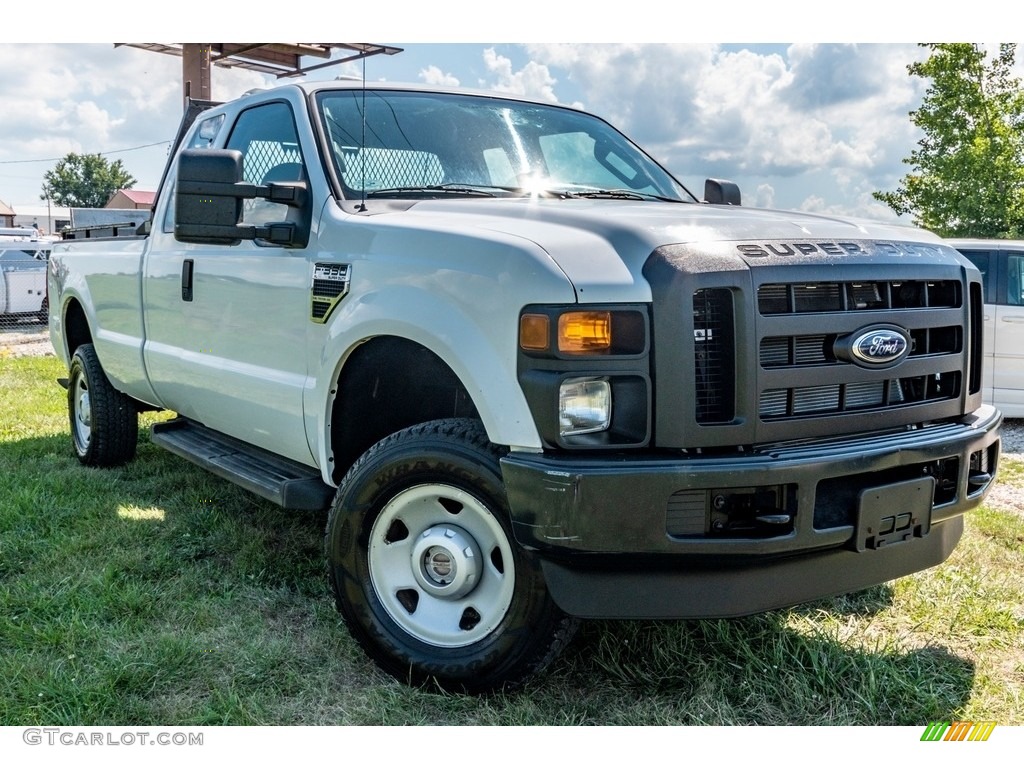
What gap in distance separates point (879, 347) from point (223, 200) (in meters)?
2.35

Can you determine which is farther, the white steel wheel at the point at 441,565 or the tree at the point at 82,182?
the tree at the point at 82,182

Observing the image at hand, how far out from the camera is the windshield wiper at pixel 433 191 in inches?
147

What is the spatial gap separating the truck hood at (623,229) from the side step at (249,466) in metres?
1.17

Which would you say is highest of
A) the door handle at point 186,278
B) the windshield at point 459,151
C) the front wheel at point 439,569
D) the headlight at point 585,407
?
the windshield at point 459,151

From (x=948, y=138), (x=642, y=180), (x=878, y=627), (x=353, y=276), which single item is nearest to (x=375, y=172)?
(x=353, y=276)

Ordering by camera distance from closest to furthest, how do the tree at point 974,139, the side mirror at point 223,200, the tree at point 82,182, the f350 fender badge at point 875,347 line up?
the f350 fender badge at point 875,347 < the side mirror at point 223,200 < the tree at point 974,139 < the tree at point 82,182

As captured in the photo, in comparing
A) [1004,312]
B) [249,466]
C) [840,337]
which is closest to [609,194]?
[840,337]

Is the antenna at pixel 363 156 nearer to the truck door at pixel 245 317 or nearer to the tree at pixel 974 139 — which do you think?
the truck door at pixel 245 317

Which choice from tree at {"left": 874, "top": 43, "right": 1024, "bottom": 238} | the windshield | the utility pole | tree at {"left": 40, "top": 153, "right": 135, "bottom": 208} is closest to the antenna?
the windshield

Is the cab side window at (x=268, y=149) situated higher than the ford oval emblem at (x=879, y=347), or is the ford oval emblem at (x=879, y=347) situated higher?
the cab side window at (x=268, y=149)

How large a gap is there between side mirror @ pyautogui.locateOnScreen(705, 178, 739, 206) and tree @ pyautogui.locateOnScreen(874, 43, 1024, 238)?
1157cm

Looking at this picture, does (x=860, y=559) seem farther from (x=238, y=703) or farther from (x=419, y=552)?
(x=238, y=703)

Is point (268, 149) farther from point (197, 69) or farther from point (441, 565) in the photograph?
point (197, 69)

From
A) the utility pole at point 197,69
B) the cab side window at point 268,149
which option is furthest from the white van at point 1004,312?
the utility pole at point 197,69
